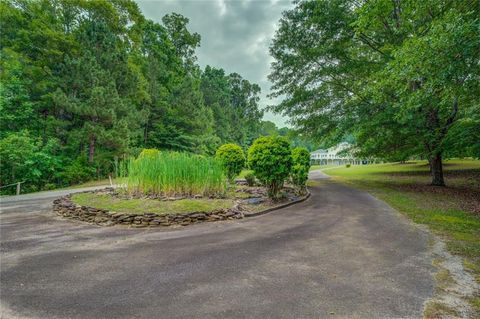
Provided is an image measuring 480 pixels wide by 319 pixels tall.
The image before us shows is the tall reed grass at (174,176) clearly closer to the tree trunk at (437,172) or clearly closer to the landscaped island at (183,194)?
the landscaped island at (183,194)

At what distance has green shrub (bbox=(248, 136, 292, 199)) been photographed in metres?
7.69

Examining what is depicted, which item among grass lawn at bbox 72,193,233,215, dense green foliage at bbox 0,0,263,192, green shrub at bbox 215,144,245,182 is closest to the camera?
grass lawn at bbox 72,193,233,215

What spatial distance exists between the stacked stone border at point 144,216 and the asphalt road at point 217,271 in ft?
1.09

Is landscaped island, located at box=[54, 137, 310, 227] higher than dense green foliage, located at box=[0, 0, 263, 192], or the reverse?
dense green foliage, located at box=[0, 0, 263, 192]

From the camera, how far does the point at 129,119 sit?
60.3ft

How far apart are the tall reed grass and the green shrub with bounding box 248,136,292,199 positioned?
146 cm

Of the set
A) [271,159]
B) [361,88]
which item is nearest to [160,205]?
[271,159]

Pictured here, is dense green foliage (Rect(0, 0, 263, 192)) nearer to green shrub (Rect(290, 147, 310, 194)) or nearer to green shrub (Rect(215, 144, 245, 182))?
green shrub (Rect(215, 144, 245, 182))

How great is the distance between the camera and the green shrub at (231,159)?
11430 mm

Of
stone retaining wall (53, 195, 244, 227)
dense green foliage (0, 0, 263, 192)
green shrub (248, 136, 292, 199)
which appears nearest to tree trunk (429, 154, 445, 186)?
green shrub (248, 136, 292, 199)

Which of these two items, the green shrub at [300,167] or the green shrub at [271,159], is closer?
the green shrub at [271,159]

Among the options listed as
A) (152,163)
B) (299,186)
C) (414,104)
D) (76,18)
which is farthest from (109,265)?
(76,18)

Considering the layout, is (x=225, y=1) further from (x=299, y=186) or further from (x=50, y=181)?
(x=50, y=181)

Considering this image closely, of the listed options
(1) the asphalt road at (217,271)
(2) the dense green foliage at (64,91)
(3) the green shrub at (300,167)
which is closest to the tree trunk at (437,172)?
(3) the green shrub at (300,167)
